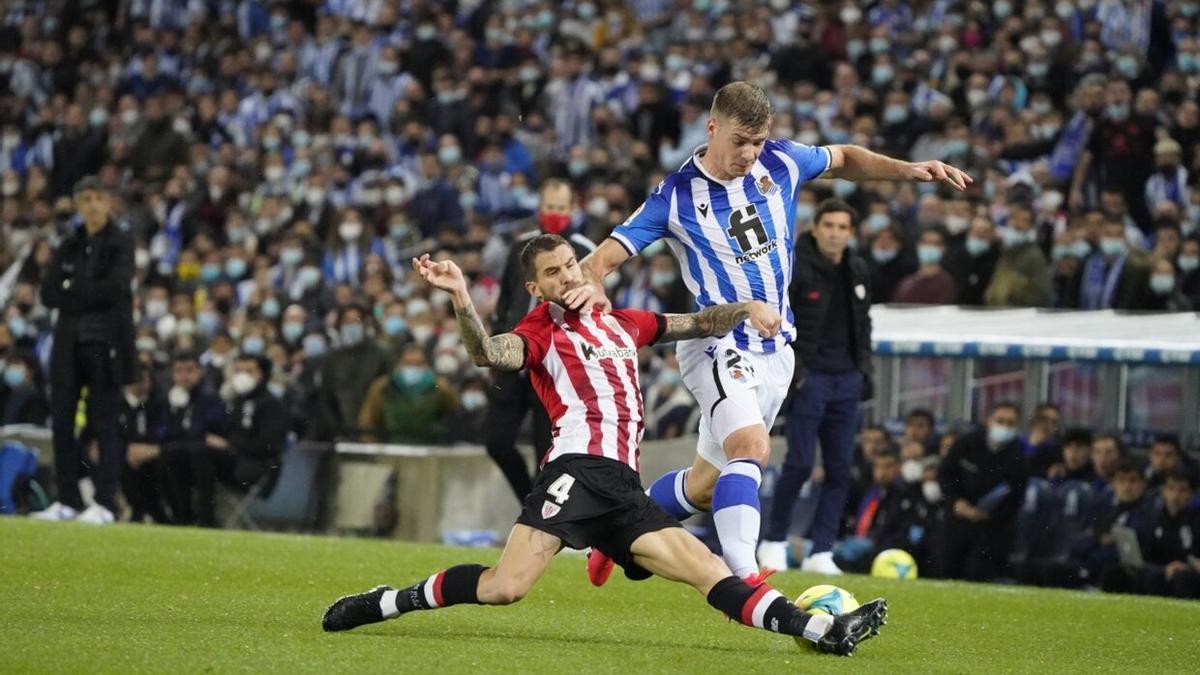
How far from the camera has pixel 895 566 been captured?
13.3m

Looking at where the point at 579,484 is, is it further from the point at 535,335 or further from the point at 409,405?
the point at 409,405

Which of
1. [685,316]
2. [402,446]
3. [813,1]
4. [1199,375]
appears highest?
[813,1]

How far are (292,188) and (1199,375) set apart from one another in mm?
14077

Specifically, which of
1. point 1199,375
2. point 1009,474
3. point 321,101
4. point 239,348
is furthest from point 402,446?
point 321,101

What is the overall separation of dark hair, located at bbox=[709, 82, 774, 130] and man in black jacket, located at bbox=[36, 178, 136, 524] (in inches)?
274

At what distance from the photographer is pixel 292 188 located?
2561 cm

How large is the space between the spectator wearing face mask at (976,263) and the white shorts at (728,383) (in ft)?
28.6

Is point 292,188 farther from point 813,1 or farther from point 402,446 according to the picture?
point 402,446

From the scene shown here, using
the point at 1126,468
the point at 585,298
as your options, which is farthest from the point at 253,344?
the point at 585,298

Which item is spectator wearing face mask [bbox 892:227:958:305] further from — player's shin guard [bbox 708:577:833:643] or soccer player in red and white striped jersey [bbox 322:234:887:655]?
Answer: player's shin guard [bbox 708:577:833:643]

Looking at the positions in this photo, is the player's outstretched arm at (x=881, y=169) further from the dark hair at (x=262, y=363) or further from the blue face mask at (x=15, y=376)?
the blue face mask at (x=15, y=376)

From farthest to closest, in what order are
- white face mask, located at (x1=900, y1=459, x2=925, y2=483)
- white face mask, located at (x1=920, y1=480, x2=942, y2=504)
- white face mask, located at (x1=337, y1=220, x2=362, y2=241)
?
white face mask, located at (x1=337, y1=220, x2=362, y2=241)
white face mask, located at (x1=900, y1=459, x2=925, y2=483)
white face mask, located at (x1=920, y1=480, x2=942, y2=504)

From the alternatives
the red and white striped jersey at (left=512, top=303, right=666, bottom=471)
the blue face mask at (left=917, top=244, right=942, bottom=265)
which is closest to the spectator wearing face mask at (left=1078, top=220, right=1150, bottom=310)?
the blue face mask at (left=917, top=244, right=942, bottom=265)

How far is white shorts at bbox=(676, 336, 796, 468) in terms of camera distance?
355 inches
